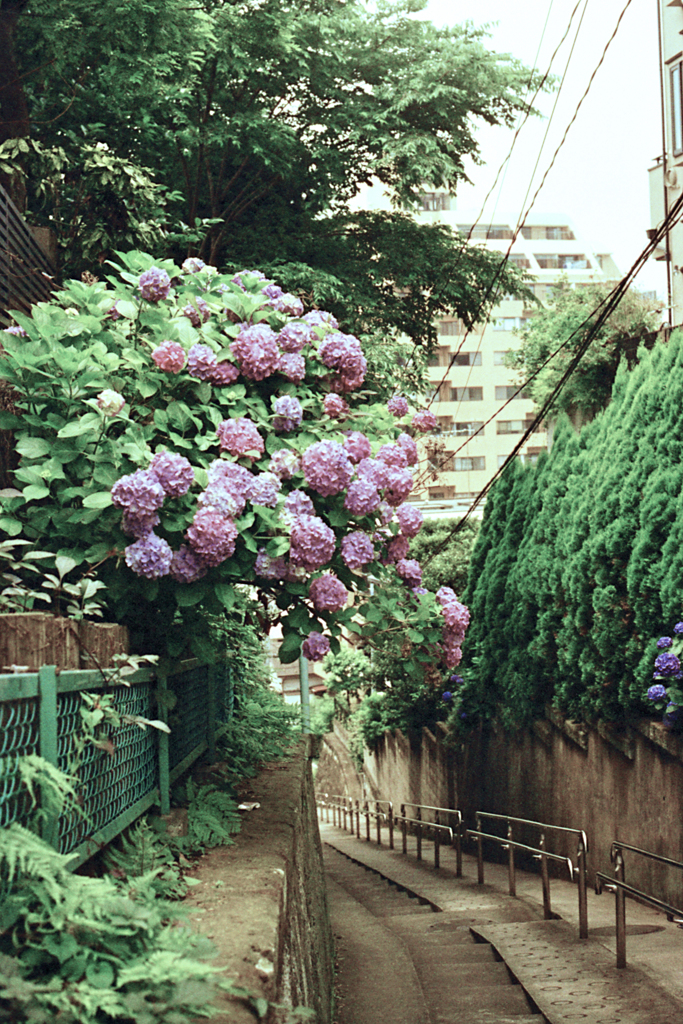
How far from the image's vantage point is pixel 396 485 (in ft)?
14.6

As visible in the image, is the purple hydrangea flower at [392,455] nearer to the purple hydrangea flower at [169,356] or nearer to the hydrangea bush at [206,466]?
the hydrangea bush at [206,466]

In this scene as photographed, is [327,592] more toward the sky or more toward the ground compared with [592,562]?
more toward the ground

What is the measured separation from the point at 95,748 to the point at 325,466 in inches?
Answer: 62.2

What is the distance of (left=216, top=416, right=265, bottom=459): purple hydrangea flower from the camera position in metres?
4.18

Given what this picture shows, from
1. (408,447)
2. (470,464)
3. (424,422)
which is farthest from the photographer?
(470,464)

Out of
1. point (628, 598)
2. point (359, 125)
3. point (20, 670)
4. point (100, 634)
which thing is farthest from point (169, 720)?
point (359, 125)

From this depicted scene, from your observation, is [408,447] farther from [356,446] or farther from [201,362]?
[201,362]

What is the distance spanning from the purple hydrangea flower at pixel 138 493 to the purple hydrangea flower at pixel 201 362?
79cm

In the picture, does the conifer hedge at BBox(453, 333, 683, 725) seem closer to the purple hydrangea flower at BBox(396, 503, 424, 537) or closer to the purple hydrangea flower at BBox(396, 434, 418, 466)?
the purple hydrangea flower at BBox(396, 434, 418, 466)

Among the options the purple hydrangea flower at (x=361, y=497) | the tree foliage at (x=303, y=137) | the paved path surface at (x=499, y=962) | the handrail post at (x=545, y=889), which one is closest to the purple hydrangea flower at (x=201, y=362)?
the purple hydrangea flower at (x=361, y=497)

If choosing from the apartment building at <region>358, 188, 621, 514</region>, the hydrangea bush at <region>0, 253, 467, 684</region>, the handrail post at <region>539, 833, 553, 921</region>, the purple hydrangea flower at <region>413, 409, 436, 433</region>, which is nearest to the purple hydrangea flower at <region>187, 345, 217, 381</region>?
the hydrangea bush at <region>0, 253, 467, 684</region>

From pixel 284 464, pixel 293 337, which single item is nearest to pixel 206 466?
pixel 284 464

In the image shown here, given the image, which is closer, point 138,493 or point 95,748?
point 95,748

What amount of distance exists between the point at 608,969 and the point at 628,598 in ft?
13.6
